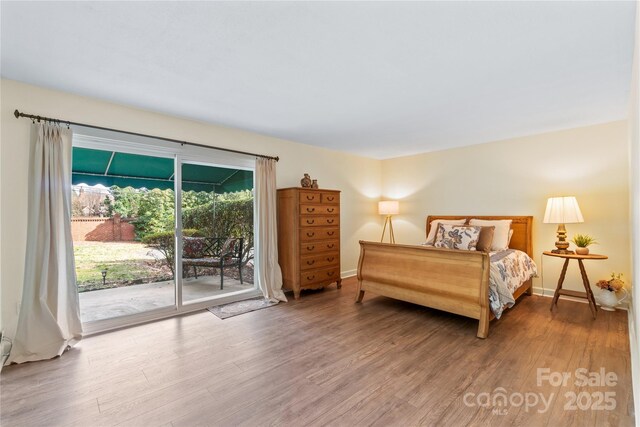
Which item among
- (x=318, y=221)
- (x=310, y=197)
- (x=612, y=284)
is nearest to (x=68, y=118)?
(x=310, y=197)

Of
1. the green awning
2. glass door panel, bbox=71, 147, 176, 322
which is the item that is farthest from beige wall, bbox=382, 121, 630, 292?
glass door panel, bbox=71, 147, 176, 322

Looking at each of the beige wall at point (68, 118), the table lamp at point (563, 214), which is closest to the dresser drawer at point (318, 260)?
the beige wall at point (68, 118)

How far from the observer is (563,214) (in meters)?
3.51

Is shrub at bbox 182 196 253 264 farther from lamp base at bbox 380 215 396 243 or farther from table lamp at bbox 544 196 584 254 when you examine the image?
table lamp at bbox 544 196 584 254

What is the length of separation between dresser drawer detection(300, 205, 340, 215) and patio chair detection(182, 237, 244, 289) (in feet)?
3.37

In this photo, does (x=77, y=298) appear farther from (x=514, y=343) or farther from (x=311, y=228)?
(x=514, y=343)

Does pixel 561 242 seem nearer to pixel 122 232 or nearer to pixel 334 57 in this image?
pixel 334 57

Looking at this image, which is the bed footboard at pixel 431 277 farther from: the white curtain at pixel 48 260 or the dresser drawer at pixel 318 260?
the white curtain at pixel 48 260

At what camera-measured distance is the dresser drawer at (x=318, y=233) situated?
4.18 metres

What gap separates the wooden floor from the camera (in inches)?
67.9

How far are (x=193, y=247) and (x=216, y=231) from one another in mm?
370

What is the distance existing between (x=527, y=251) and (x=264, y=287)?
12.7 ft

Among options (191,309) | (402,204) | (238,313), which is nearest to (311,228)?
(238,313)

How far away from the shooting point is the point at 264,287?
404cm
